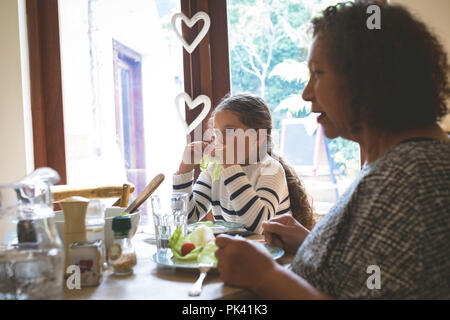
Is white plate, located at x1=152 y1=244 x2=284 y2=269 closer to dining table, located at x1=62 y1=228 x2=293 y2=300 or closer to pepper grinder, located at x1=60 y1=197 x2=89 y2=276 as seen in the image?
dining table, located at x1=62 y1=228 x2=293 y2=300

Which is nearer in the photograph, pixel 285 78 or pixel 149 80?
pixel 285 78

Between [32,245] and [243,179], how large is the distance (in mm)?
1026

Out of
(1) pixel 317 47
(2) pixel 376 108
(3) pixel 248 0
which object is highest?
(3) pixel 248 0

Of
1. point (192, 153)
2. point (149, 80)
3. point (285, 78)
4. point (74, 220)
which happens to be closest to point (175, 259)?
point (74, 220)

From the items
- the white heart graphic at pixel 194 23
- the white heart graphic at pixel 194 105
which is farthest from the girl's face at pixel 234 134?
the white heart graphic at pixel 194 23

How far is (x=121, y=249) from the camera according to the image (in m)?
0.97

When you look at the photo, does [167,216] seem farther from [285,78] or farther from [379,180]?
[285,78]

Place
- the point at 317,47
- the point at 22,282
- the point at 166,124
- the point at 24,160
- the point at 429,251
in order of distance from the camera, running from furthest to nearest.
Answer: the point at 166,124, the point at 24,160, the point at 317,47, the point at 22,282, the point at 429,251

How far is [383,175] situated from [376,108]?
16cm

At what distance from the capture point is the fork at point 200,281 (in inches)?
31.7

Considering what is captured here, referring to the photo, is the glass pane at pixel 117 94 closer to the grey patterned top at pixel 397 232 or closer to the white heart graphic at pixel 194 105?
the white heart graphic at pixel 194 105

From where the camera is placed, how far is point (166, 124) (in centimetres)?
256
